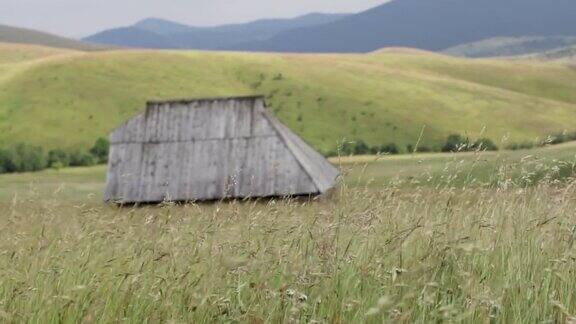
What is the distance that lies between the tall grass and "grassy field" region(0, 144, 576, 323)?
12 mm

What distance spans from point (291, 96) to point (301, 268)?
11956 cm

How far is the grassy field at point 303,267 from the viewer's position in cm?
436

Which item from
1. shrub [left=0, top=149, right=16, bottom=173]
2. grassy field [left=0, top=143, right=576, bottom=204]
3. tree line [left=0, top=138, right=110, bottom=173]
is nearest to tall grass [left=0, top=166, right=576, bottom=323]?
grassy field [left=0, top=143, right=576, bottom=204]

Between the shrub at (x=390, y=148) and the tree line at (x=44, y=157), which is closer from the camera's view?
the tree line at (x=44, y=157)

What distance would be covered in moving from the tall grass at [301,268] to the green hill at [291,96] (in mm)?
94495

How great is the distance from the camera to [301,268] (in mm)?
4910

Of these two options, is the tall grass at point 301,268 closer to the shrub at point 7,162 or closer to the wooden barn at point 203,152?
the wooden barn at point 203,152

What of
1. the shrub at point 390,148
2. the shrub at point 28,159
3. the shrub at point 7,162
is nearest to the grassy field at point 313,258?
the shrub at point 7,162

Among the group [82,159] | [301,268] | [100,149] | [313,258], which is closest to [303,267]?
[301,268]

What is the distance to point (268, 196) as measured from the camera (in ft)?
115

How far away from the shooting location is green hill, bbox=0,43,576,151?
108 m

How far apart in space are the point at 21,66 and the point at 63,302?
137 m

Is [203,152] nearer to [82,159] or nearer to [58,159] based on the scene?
[58,159]

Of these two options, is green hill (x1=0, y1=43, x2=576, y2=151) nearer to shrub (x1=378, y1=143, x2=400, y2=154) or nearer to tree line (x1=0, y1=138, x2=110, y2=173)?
shrub (x1=378, y1=143, x2=400, y2=154)
